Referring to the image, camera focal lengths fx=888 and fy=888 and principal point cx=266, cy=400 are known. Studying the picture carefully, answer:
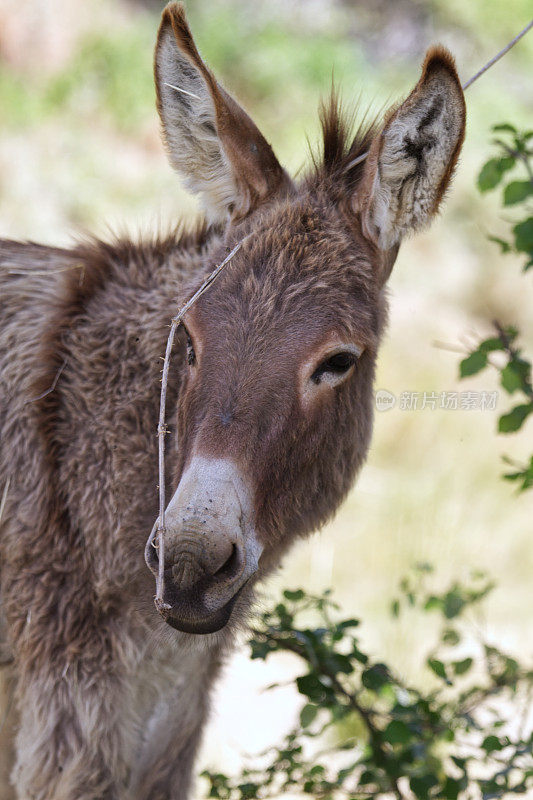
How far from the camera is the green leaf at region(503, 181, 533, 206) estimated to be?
3.05 metres

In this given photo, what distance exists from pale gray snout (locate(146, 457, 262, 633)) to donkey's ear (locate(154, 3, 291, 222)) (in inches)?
42.3

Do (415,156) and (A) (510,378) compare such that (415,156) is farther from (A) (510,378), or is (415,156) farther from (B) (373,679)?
(B) (373,679)

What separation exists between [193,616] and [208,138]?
1.57 m

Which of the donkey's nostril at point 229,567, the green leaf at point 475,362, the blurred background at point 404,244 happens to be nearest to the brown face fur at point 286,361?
the donkey's nostril at point 229,567

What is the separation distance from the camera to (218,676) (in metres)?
3.27

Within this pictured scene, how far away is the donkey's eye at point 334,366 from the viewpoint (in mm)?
2572

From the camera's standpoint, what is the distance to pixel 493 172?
3.05 metres

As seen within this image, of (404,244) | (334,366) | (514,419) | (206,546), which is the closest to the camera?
(206,546)

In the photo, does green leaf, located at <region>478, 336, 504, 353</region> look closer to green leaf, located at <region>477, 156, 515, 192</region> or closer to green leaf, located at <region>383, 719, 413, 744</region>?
green leaf, located at <region>477, 156, 515, 192</region>

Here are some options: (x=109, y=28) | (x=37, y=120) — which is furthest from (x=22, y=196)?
(x=109, y=28)

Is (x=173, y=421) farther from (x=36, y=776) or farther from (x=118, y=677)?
(x=36, y=776)

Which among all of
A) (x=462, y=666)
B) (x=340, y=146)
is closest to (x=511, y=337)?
(x=340, y=146)

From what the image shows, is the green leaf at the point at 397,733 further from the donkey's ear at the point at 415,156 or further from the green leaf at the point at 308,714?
the donkey's ear at the point at 415,156

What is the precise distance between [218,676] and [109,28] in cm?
994
